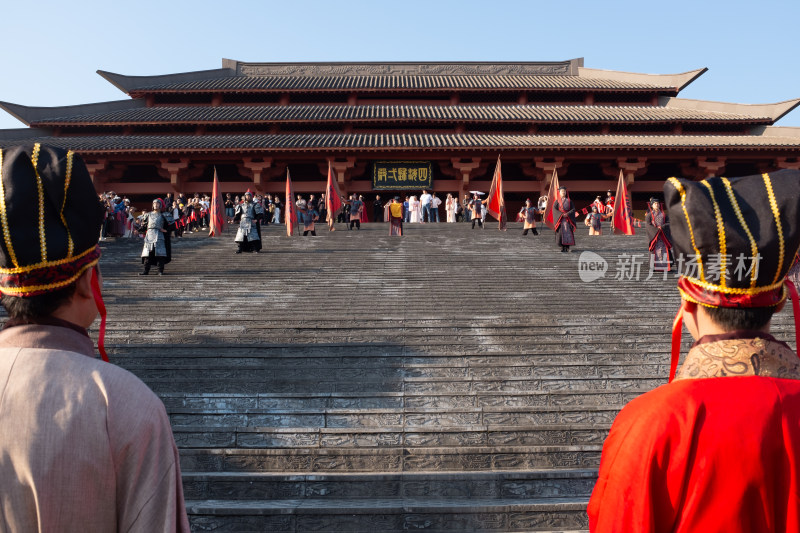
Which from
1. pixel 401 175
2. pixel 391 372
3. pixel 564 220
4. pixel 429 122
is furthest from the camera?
pixel 429 122

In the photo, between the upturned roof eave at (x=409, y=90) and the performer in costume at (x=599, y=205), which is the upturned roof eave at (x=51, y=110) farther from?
the performer in costume at (x=599, y=205)

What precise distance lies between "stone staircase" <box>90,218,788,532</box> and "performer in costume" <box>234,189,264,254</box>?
2.16 meters

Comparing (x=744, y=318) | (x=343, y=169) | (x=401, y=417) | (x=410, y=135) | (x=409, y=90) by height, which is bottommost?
(x=401, y=417)

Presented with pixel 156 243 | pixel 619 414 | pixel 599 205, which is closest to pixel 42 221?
pixel 619 414

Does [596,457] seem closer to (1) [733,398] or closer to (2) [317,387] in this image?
(2) [317,387]

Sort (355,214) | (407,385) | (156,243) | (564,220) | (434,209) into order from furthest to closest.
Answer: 1. (434,209)
2. (355,214)
3. (564,220)
4. (156,243)
5. (407,385)

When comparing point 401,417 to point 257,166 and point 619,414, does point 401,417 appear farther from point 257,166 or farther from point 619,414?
point 257,166

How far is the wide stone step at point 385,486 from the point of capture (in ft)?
13.8

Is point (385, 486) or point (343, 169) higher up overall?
point (343, 169)

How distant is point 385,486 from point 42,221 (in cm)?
333

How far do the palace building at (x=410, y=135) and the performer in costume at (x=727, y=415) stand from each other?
20.1m

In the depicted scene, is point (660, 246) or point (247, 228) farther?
point (247, 228)

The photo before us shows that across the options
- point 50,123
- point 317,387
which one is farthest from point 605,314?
point 50,123

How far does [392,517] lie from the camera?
12.7 ft
